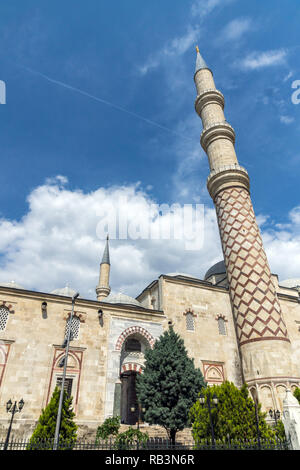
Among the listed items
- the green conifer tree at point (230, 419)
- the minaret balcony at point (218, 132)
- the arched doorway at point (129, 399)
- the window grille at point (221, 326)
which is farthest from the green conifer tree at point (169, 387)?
the minaret balcony at point (218, 132)

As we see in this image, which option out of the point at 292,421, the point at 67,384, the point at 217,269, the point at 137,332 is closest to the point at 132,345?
the point at 137,332

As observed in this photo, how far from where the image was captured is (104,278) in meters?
29.0

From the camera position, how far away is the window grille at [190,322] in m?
17.6

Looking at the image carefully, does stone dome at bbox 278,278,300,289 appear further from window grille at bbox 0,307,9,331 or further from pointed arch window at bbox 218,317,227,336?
window grille at bbox 0,307,9,331

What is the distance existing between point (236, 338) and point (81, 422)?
962cm

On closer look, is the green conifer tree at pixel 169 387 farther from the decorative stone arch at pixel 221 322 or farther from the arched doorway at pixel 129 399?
the arched doorway at pixel 129 399

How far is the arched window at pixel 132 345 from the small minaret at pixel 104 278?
10849 millimetres

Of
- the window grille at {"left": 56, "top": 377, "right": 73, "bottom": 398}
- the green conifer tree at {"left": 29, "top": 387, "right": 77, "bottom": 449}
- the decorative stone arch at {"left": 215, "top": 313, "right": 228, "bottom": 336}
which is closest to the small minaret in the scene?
the decorative stone arch at {"left": 215, "top": 313, "right": 228, "bottom": 336}

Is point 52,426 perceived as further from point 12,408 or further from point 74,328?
point 74,328

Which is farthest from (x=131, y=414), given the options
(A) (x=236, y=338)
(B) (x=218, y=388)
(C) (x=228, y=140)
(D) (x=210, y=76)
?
(D) (x=210, y=76)

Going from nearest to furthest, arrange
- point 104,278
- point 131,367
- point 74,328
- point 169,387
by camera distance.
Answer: point 169,387, point 74,328, point 131,367, point 104,278

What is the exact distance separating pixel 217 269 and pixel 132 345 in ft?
38.6

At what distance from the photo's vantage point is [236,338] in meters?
18.2

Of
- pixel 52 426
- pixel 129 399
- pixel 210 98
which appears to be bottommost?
pixel 52 426
